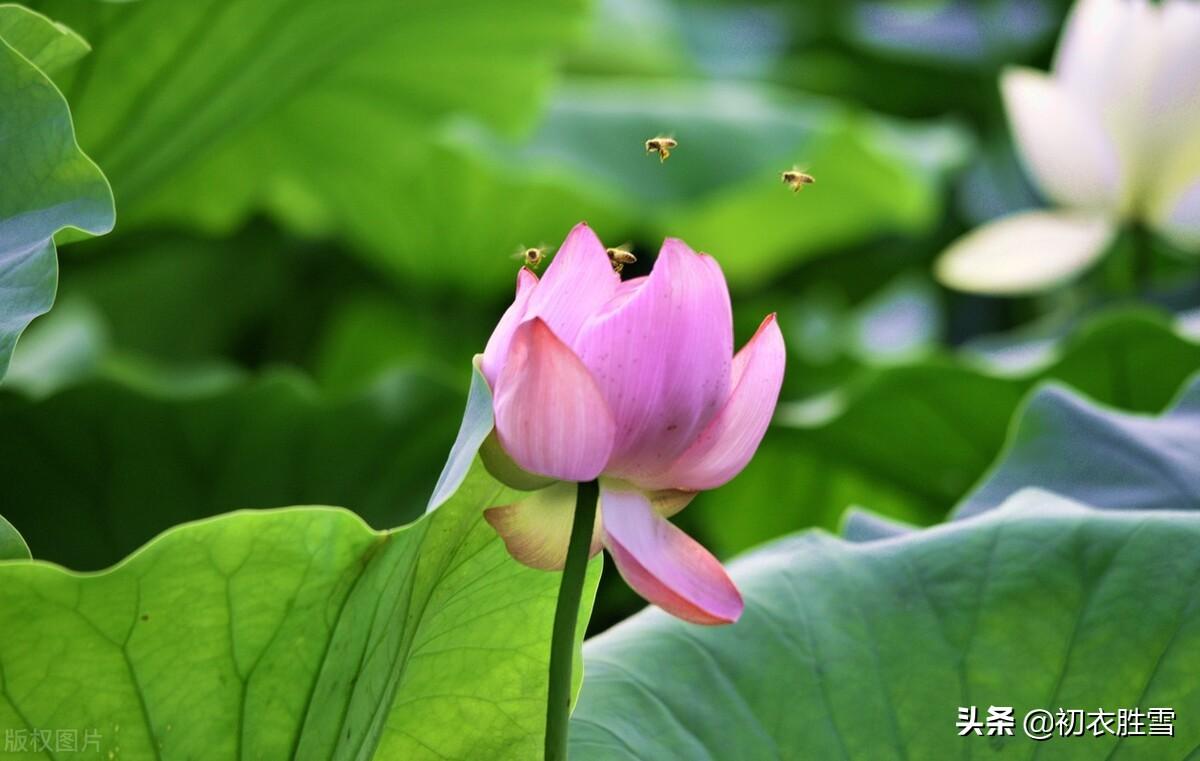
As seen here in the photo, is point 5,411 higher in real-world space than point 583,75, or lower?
higher

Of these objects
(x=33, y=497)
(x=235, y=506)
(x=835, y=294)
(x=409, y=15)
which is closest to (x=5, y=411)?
(x=33, y=497)

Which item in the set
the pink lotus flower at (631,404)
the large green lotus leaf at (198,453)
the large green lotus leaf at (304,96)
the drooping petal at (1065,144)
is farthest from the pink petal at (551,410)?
the drooping petal at (1065,144)

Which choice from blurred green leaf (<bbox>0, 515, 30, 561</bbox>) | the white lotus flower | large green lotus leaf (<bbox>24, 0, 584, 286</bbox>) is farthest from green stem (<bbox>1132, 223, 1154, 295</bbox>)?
blurred green leaf (<bbox>0, 515, 30, 561</bbox>)

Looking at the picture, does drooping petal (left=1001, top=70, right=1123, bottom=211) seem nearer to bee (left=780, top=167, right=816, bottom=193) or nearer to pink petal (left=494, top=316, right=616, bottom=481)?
bee (left=780, top=167, right=816, bottom=193)

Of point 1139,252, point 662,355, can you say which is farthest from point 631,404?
point 1139,252

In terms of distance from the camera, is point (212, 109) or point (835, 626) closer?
point (835, 626)

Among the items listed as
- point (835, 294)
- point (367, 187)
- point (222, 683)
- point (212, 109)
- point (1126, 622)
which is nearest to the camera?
point (222, 683)

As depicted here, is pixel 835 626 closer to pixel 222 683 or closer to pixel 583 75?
pixel 222 683

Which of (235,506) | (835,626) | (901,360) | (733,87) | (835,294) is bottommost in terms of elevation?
(835,294)
